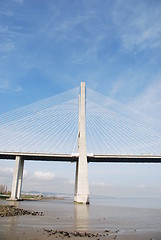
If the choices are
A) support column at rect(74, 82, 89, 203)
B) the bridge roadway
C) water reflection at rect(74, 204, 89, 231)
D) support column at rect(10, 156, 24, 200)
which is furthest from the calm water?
support column at rect(10, 156, 24, 200)

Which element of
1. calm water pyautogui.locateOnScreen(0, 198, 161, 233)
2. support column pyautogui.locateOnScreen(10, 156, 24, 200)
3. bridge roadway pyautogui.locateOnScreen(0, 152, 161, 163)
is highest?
bridge roadway pyautogui.locateOnScreen(0, 152, 161, 163)

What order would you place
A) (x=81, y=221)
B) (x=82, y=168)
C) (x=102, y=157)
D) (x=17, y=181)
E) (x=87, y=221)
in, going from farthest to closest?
1. (x=17, y=181)
2. (x=102, y=157)
3. (x=82, y=168)
4. (x=87, y=221)
5. (x=81, y=221)

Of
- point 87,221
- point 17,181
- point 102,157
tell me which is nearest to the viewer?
point 87,221

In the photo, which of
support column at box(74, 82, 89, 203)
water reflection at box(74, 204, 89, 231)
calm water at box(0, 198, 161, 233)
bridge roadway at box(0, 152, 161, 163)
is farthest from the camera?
bridge roadway at box(0, 152, 161, 163)

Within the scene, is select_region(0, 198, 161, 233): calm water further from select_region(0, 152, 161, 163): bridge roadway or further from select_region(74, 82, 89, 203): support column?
select_region(0, 152, 161, 163): bridge roadway

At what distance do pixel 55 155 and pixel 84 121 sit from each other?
30.7ft

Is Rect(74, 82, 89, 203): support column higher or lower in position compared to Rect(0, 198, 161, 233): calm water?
higher

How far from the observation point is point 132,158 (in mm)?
48219

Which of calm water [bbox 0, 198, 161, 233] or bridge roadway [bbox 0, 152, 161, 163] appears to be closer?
calm water [bbox 0, 198, 161, 233]

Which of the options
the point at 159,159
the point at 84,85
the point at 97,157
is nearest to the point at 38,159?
the point at 97,157

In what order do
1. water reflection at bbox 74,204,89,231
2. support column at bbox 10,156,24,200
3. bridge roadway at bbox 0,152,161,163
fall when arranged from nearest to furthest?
water reflection at bbox 74,204,89,231 → bridge roadway at bbox 0,152,161,163 → support column at bbox 10,156,24,200

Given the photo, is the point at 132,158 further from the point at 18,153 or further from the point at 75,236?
the point at 75,236

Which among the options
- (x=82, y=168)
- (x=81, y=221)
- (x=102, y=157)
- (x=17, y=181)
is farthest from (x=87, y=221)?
(x=17, y=181)

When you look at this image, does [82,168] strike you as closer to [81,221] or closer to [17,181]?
[17,181]
